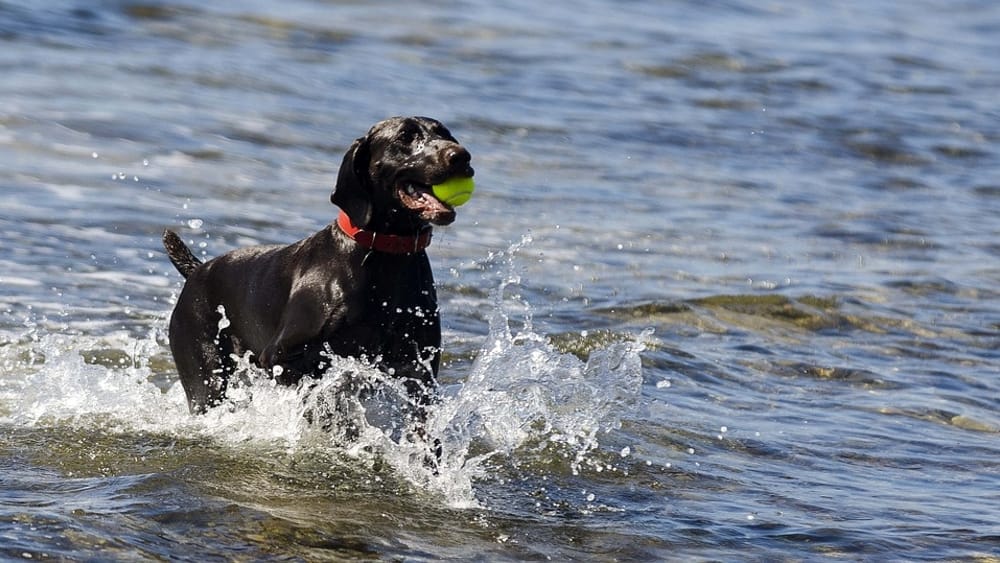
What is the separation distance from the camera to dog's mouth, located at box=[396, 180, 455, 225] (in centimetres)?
552

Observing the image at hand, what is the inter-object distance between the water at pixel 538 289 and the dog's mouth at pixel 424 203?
2.47ft

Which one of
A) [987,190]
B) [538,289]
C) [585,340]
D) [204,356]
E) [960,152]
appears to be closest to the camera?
[204,356]

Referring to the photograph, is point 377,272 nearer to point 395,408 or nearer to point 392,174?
point 392,174

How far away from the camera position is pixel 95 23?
16.2m

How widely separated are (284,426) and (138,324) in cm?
218

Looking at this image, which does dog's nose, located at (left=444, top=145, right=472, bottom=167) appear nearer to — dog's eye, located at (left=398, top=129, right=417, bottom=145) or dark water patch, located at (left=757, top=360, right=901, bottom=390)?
dog's eye, located at (left=398, top=129, right=417, bottom=145)

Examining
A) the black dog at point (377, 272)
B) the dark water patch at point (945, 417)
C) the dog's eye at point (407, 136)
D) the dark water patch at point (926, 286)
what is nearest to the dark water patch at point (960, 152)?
the dark water patch at point (926, 286)

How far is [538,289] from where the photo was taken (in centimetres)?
958

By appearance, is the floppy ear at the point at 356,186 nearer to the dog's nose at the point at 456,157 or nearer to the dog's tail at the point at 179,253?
the dog's nose at the point at 456,157

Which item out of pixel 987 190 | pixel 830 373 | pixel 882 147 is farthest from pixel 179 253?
pixel 882 147

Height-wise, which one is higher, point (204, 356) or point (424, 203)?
point (424, 203)

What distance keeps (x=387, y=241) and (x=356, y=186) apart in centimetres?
25

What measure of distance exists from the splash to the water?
2 centimetres

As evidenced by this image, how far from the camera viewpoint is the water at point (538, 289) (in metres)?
5.66
